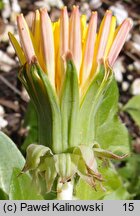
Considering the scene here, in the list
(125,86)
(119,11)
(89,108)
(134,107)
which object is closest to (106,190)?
(89,108)

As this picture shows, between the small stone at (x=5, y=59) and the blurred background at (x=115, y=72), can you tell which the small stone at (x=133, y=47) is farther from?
the small stone at (x=5, y=59)

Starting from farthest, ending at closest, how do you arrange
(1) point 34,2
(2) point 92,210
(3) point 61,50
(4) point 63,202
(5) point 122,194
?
(1) point 34,2 → (5) point 122,194 → (2) point 92,210 → (4) point 63,202 → (3) point 61,50

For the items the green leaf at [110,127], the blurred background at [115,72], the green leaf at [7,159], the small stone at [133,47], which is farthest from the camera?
the small stone at [133,47]

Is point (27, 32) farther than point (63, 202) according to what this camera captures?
No

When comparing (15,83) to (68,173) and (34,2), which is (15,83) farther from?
(68,173)

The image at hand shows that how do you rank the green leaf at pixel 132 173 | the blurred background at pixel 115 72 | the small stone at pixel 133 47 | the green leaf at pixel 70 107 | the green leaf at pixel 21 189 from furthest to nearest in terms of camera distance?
the small stone at pixel 133 47 → the blurred background at pixel 115 72 → the green leaf at pixel 132 173 → the green leaf at pixel 21 189 → the green leaf at pixel 70 107

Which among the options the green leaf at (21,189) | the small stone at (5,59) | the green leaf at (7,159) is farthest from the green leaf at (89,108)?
the small stone at (5,59)

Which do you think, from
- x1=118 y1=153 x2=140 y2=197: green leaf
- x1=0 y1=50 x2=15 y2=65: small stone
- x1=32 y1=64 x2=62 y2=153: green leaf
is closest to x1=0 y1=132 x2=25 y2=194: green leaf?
x1=32 y1=64 x2=62 y2=153: green leaf

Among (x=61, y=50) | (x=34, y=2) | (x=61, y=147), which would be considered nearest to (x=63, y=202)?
(x=61, y=147)
